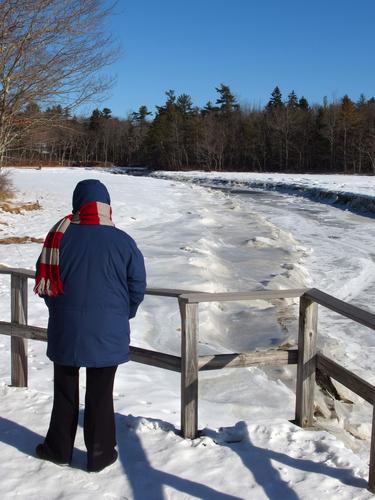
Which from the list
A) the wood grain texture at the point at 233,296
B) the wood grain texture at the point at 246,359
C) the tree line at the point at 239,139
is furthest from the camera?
the tree line at the point at 239,139

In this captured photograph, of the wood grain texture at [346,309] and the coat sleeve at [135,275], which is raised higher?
the coat sleeve at [135,275]

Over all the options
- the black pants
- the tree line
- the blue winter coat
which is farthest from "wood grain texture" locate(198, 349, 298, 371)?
the tree line

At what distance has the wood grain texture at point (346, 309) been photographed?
3.30 m

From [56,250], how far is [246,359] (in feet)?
5.61

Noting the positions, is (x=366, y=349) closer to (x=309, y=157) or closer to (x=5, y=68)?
(x=5, y=68)

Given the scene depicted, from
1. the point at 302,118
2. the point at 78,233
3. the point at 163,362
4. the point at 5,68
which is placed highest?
the point at 302,118

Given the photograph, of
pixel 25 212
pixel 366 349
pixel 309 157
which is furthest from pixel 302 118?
pixel 366 349

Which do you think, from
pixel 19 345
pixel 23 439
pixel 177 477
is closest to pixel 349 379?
pixel 177 477

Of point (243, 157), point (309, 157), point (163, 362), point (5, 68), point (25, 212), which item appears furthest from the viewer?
point (243, 157)

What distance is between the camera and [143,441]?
400cm

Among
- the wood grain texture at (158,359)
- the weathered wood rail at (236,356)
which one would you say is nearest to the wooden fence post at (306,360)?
the weathered wood rail at (236,356)

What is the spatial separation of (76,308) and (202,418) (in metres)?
1.98

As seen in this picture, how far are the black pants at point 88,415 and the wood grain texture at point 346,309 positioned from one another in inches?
57.4

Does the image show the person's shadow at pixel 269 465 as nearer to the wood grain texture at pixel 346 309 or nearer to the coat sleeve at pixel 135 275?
the wood grain texture at pixel 346 309
